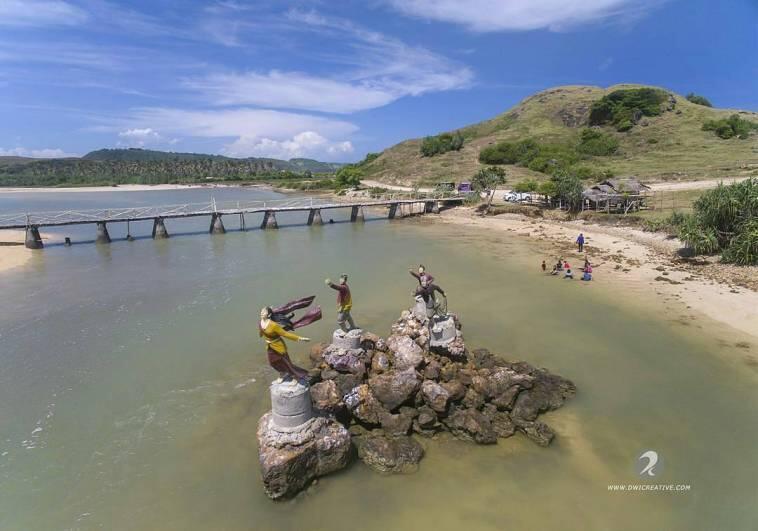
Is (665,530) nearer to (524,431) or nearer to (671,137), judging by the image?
(524,431)

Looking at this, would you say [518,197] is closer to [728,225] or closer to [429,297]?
[728,225]

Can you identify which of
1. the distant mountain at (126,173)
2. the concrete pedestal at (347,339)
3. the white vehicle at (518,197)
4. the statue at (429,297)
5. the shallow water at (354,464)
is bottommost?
the shallow water at (354,464)

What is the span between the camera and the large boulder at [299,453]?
8.52 metres

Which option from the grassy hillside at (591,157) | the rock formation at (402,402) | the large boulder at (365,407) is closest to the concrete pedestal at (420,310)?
the rock formation at (402,402)

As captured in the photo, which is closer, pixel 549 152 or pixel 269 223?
pixel 269 223

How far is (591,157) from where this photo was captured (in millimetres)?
78625

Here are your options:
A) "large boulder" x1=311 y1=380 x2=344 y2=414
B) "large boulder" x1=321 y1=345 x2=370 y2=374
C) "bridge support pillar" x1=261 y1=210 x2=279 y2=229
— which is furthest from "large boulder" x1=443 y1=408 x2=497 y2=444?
"bridge support pillar" x1=261 y1=210 x2=279 y2=229

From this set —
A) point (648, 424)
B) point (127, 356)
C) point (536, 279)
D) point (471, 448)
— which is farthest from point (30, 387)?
point (536, 279)

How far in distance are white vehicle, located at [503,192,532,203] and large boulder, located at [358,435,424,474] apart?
45871 millimetres

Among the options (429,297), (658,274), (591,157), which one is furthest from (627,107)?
(429,297)

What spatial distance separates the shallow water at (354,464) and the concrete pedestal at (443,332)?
10.0ft

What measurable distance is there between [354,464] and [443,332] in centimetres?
511

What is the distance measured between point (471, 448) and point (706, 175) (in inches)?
2227

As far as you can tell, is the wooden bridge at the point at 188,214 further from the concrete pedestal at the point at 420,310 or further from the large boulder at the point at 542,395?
the large boulder at the point at 542,395
